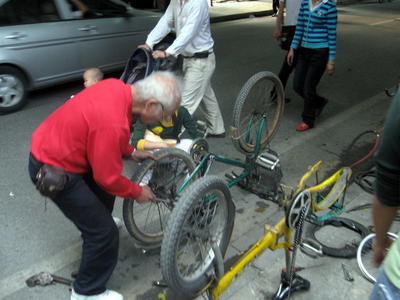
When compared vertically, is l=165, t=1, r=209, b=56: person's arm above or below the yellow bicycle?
above

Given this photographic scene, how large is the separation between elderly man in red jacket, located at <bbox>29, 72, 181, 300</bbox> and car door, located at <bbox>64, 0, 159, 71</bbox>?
392 centimetres

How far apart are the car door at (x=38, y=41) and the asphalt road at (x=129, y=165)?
1.64 ft

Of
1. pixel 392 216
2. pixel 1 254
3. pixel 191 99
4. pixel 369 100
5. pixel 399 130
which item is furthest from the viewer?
pixel 369 100

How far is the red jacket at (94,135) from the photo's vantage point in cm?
184

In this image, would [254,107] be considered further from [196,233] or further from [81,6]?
[81,6]

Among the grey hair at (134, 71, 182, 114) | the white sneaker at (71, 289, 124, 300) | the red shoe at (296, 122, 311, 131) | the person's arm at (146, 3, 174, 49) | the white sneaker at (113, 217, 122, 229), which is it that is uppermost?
the grey hair at (134, 71, 182, 114)

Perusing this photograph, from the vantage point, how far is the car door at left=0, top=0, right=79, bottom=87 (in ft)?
16.1

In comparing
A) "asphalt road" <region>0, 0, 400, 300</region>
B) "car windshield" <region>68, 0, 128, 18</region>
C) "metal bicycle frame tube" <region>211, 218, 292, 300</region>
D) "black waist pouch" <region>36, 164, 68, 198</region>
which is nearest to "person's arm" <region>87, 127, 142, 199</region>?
"black waist pouch" <region>36, 164, 68, 198</region>


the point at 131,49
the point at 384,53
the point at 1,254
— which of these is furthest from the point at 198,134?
the point at 384,53

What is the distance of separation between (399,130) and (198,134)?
233cm

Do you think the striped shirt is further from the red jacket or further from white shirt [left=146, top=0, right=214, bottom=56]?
the red jacket

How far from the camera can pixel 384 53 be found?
28.6ft

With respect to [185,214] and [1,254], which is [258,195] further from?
[1,254]

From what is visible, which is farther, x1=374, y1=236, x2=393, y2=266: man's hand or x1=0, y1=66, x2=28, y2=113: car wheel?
x1=0, y1=66, x2=28, y2=113: car wheel
